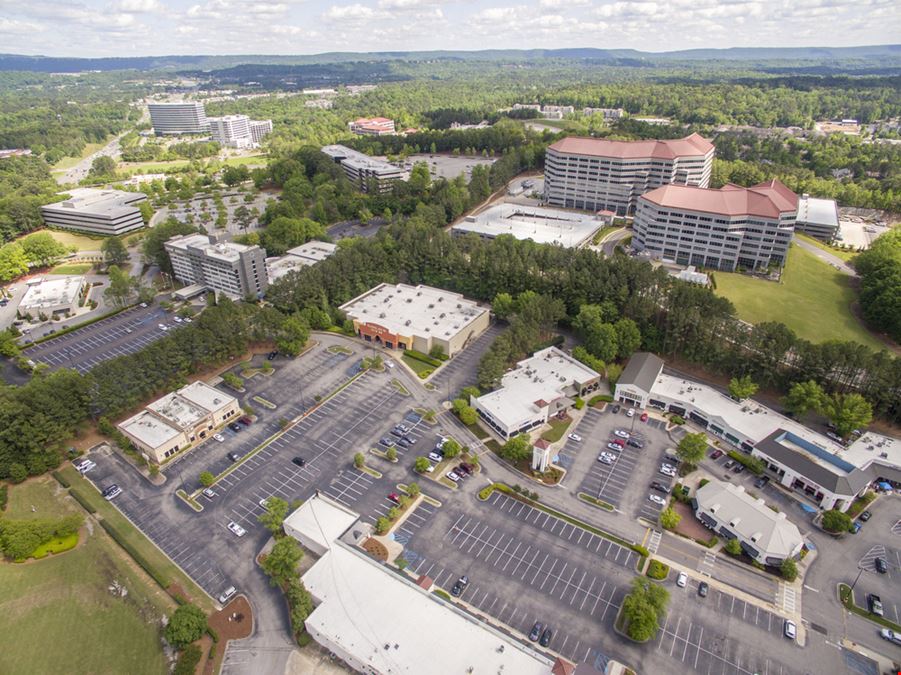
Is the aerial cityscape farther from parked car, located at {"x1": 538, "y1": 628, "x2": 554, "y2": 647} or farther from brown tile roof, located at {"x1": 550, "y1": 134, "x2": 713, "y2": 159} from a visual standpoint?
brown tile roof, located at {"x1": 550, "y1": 134, "x2": 713, "y2": 159}

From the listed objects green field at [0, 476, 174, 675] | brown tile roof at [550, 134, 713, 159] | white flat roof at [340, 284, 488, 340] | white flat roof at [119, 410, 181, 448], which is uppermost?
brown tile roof at [550, 134, 713, 159]

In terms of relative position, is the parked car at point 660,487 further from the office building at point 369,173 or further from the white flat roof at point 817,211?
the office building at point 369,173

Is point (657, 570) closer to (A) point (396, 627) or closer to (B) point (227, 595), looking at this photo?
(A) point (396, 627)

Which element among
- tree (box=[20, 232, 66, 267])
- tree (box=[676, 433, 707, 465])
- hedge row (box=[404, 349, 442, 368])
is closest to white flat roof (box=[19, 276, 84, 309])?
tree (box=[20, 232, 66, 267])

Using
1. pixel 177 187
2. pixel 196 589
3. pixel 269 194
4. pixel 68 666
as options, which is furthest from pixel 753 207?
pixel 177 187

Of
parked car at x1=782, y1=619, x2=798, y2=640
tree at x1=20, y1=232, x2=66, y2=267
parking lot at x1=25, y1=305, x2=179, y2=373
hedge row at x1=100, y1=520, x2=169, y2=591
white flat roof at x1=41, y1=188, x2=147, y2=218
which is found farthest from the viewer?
white flat roof at x1=41, y1=188, x2=147, y2=218

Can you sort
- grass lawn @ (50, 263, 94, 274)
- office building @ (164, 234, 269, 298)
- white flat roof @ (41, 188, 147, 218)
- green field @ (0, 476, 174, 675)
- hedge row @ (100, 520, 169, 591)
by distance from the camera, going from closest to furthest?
1. green field @ (0, 476, 174, 675)
2. hedge row @ (100, 520, 169, 591)
3. office building @ (164, 234, 269, 298)
4. grass lawn @ (50, 263, 94, 274)
5. white flat roof @ (41, 188, 147, 218)

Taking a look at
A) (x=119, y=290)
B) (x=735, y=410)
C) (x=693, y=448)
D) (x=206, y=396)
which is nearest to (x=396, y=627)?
(x=693, y=448)
